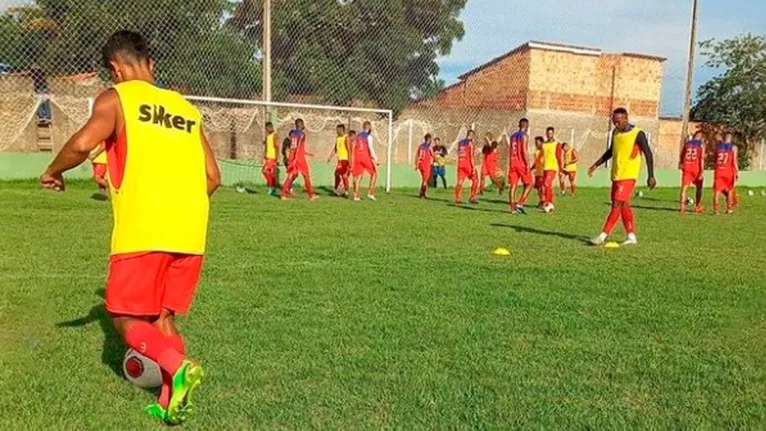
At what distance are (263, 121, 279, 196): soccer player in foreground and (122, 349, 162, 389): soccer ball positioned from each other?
1475cm

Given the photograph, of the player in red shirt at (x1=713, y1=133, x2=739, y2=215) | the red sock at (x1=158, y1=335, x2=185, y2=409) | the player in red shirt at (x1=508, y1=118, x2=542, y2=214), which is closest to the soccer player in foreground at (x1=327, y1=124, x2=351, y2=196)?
the player in red shirt at (x1=508, y1=118, x2=542, y2=214)

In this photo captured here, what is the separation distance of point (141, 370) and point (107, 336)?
154 centimetres

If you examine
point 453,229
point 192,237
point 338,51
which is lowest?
point 453,229

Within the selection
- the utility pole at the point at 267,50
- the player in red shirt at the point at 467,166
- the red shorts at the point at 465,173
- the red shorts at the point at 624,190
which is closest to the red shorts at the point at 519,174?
the player in red shirt at the point at 467,166

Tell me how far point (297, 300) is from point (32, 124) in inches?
593

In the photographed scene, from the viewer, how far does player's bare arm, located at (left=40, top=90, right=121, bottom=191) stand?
3.42 metres

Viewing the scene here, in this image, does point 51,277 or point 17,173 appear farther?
point 17,173

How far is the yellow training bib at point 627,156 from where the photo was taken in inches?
420

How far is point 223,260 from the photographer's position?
8438 millimetres

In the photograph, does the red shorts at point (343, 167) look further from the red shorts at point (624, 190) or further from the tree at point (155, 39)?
the red shorts at point (624, 190)

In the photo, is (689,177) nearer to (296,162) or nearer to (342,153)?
(342,153)

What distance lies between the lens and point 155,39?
1970 cm

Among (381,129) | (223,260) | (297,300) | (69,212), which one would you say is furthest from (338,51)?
(297,300)

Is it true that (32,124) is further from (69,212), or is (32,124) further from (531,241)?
(531,241)
